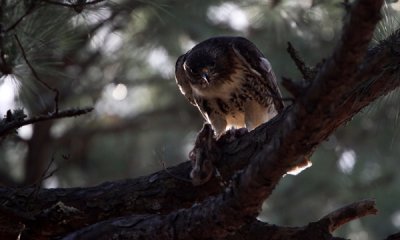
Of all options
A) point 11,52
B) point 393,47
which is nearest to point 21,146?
point 11,52

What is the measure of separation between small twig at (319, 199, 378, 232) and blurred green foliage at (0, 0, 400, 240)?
8.98 ft

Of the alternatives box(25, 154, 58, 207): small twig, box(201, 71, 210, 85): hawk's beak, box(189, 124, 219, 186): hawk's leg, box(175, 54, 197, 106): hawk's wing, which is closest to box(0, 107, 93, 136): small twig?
box(25, 154, 58, 207): small twig

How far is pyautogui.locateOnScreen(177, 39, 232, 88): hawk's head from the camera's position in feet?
16.5

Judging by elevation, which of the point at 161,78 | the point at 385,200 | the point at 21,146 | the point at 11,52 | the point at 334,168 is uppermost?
the point at 161,78

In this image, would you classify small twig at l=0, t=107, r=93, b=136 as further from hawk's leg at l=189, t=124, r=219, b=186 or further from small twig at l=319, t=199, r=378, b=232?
small twig at l=319, t=199, r=378, b=232

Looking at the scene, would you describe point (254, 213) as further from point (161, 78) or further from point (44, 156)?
point (161, 78)

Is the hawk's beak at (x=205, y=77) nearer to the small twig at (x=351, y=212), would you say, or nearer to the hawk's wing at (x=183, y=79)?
the hawk's wing at (x=183, y=79)

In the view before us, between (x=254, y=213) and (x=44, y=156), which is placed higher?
(x=44, y=156)

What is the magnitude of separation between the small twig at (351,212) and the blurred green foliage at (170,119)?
2738mm

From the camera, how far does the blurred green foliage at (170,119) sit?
6.55 m

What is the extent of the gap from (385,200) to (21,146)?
3.55 meters

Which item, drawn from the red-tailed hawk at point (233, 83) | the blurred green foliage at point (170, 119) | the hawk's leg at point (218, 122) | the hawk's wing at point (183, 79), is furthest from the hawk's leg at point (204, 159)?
the blurred green foliage at point (170, 119)

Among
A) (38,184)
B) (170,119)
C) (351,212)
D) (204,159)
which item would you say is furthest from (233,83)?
(170,119)

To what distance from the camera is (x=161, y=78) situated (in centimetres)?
828
